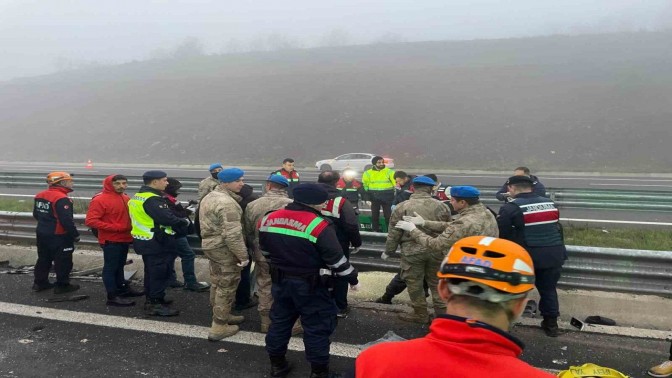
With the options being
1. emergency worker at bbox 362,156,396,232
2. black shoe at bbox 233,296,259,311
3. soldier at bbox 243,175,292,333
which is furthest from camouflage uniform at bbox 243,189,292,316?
emergency worker at bbox 362,156,396,232

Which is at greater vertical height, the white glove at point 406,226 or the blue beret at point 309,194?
the blue beret at point 309,194

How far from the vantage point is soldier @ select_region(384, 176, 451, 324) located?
189 inches

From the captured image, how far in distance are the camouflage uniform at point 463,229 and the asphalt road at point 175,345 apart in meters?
1.00

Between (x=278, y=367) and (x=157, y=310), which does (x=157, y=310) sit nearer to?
(x=157, y=310)

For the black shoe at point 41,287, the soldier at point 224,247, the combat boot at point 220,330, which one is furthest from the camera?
the black shoe at point 41,287

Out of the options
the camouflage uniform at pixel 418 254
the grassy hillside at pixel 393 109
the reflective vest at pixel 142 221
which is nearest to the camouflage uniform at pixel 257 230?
the reflective vest at pixel 142 221

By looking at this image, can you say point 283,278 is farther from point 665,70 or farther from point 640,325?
point 665,70

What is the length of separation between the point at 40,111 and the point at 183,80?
14712 mm

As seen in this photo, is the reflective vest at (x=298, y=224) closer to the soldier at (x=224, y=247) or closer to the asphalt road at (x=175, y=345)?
the soldier at (x=224, y=247)

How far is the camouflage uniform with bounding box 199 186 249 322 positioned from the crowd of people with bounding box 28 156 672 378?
0.04 ft

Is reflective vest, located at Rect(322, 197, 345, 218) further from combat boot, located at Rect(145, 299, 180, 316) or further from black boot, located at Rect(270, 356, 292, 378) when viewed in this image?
combat boot, located at Rect(145, 299, 180, 316)

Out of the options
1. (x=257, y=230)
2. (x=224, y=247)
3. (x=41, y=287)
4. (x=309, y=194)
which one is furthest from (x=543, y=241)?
(x=41, y=287)

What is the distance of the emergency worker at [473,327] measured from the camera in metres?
1.27

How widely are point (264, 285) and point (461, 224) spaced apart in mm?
2179
